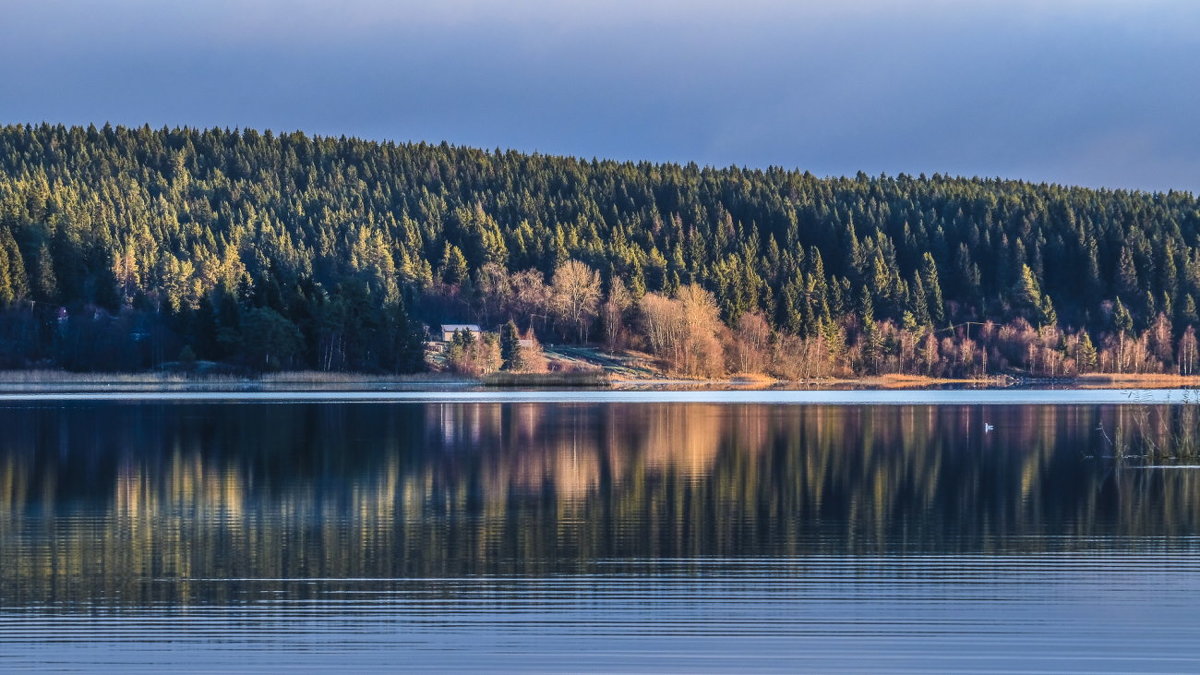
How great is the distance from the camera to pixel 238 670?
13.1m

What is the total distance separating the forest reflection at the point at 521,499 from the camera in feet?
62.7

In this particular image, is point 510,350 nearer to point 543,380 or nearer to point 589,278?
point 543,380

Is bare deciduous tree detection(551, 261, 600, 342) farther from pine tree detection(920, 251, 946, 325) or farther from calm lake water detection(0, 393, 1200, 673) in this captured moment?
calm lake water detection(0, 393, 1200, 673)

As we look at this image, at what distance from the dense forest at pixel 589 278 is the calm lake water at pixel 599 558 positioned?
7296 cm

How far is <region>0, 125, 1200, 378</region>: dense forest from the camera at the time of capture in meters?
113

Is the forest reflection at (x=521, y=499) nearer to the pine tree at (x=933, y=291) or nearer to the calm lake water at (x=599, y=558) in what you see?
the calm lake water at (x=599, y=558)

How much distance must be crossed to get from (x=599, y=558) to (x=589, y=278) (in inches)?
5380

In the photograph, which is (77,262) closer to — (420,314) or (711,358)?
(420,314)

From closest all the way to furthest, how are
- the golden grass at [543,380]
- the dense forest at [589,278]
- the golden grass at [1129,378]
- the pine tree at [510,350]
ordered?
the dense forest at [589,278] < the golden grass at [543,380] < the pine tree at [510,350] < the golden grass at [1129,378]

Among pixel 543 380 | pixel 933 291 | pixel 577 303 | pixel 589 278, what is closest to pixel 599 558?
pixel 543 380

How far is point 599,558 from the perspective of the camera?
1878cm

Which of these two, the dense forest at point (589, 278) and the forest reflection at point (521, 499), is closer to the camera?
the forest reflection at point (521, 499)

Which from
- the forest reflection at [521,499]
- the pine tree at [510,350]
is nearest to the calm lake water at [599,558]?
the forest reflection at [521,499]

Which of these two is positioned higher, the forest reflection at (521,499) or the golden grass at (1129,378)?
the forest reflection at (521,499)
